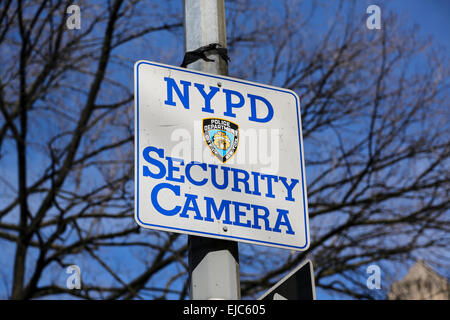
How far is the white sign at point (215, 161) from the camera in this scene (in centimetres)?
291

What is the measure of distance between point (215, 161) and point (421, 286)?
736 cm

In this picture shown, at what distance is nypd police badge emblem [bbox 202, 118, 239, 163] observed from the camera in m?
3.05

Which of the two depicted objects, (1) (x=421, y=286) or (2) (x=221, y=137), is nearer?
(2) (x=221, y=137)

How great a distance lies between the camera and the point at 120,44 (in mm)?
10562

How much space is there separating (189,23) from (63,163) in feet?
21.8

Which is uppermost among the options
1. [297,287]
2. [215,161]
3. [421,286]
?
[421,286]

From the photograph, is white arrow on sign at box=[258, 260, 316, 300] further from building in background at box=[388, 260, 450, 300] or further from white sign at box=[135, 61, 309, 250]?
building in background at box=[388, 260, 450, 300]

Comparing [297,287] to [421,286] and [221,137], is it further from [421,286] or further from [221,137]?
[421,286]

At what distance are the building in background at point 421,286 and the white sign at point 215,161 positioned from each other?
6495 mm

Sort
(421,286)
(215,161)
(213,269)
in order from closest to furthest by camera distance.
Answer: (213,269), (215,161), (421,286)

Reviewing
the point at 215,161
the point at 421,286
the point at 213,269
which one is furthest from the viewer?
the point at 421,286

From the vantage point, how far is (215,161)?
3041 mm

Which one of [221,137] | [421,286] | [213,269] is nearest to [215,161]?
[221,137]
